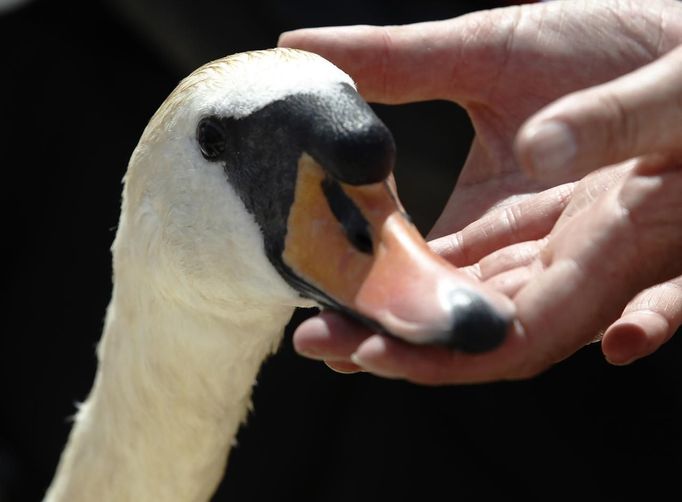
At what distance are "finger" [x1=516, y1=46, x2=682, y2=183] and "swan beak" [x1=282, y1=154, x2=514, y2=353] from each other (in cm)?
16

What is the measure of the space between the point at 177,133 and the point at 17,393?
2421 millimetres

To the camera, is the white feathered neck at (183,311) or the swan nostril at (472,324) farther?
the white feathered neck at (183,311)

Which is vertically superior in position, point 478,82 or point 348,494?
point 478,82

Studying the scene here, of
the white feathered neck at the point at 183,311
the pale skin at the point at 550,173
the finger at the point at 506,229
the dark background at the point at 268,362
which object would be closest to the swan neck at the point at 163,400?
the white feathered neck at the point at 183,311

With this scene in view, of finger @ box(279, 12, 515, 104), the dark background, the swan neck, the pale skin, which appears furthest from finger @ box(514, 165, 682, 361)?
the dark background

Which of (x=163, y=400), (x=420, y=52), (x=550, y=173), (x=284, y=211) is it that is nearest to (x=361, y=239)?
(x=284, y=211)

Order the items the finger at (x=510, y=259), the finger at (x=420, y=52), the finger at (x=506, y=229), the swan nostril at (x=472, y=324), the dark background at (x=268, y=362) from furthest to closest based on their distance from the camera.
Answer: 1. the dark background at (x=268, y=362)
2. the finger at (x=420, y=52)
3. the finger at (x=506, y=229)
4. the finger at (x=510, y=259)
5. the swan nostril at (x=472, y=324)

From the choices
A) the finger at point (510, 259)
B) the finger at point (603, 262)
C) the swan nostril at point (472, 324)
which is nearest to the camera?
the swan nostril at point (472, 324)

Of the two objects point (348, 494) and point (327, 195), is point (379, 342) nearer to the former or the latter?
point (327, 195)

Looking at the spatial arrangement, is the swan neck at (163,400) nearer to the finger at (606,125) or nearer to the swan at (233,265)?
the swan at (233,265)

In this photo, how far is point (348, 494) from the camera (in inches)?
126

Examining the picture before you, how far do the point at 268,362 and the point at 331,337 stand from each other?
6.93 feet

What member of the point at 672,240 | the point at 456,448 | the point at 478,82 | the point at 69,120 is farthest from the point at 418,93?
the point at 69,120

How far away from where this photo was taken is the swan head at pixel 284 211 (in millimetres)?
1079
